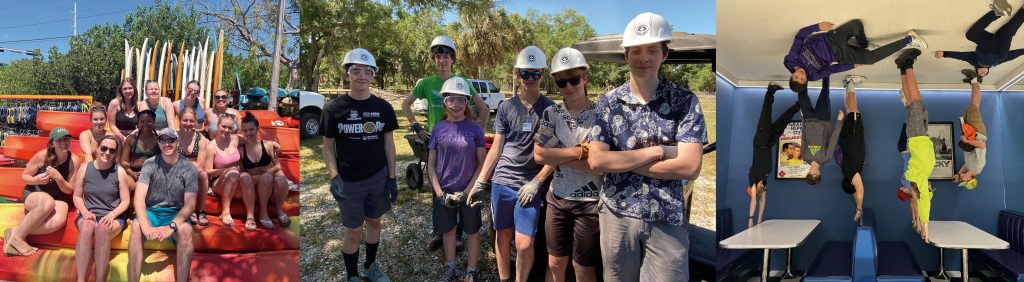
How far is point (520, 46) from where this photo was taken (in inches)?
93.2

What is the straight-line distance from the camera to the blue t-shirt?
8.01ft

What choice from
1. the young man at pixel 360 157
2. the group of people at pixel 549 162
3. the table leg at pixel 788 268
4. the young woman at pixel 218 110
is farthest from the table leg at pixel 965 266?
the young woman at pixel 218 110

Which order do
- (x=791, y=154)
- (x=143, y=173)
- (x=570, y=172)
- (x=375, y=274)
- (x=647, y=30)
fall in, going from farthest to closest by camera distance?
1. (x=375, y=274)
2. (x=143, y=173)
3. (x=570, y=172)
4. (x=791, y=154)
5. (x=647, y=30)

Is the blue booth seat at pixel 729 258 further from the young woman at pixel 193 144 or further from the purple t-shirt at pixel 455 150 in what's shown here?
the young woman at pixel 193 144

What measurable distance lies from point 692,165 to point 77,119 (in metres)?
2.87

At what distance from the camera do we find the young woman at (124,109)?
2400 mm

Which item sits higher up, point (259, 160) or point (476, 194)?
point (259, 160)

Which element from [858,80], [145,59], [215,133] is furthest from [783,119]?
[145,59]

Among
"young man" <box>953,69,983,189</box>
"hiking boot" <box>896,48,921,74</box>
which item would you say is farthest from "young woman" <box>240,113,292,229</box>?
"young man" <box>953,69,983,189</box>

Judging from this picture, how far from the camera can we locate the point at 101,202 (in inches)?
94.1

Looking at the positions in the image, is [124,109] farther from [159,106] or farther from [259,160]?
[259,160]

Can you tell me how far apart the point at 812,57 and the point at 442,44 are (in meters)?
1.59

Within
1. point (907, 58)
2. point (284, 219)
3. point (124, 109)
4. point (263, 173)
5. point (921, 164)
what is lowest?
point (284, 219)

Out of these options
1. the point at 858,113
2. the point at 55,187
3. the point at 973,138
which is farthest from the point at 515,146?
the point at 55,187
